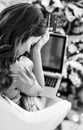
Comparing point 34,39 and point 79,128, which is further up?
point 34,39

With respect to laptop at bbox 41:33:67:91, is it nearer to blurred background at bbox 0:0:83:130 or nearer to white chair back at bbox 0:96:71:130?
blurred background at bbox 0:0:83:130

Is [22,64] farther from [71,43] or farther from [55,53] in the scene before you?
[71,43]

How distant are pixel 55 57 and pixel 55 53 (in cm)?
3

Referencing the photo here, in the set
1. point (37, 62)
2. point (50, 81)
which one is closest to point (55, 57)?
point (50, 81)

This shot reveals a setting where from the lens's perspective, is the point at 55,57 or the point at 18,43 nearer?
the point at 18,43

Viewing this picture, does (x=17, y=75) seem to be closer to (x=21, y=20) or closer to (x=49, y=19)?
(x=21, y=20)

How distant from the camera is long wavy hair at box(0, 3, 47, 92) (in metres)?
1.01

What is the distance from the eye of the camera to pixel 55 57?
6.76ft

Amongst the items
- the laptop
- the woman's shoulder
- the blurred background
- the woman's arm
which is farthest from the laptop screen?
the woman's shoulder

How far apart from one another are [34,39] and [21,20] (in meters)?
0.12

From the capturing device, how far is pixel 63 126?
8.20 feet

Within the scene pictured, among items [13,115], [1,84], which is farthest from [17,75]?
[13,115]

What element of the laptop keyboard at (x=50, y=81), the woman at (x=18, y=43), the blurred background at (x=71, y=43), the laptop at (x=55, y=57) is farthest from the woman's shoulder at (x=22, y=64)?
the blurred background at (x=71, y=43)

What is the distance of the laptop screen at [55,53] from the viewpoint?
2.03 metres
